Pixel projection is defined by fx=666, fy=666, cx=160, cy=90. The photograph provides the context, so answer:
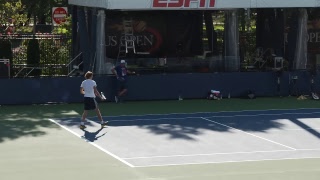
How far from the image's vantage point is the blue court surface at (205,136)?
15.4 m

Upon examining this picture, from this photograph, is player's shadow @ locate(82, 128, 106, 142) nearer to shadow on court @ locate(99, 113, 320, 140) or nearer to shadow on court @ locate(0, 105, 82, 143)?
shadow on court @ locate(0, 105, 82, 143)

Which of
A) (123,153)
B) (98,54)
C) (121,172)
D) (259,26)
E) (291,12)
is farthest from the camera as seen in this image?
(259,26)

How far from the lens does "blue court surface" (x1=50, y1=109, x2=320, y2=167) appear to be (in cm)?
1541

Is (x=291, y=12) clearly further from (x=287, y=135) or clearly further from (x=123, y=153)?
(x=123, y=153)

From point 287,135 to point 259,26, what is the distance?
1587 cm

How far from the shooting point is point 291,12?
29953 millimetres

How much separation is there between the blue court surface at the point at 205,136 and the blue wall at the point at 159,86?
11.0 ft

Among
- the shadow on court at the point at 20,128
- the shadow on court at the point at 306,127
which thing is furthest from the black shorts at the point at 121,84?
the shadow on court at the point at 306,127

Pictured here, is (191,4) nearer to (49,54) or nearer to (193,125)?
(193,125)

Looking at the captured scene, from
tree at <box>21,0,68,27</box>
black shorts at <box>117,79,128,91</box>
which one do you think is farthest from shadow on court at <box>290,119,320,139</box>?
tree at <box>21,0,68,27</box>

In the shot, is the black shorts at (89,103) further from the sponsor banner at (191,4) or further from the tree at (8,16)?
the tree at (8,16)

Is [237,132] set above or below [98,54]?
below

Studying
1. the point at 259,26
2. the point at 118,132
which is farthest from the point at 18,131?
the point at 259,26

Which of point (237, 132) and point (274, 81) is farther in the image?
point (274, 81)
